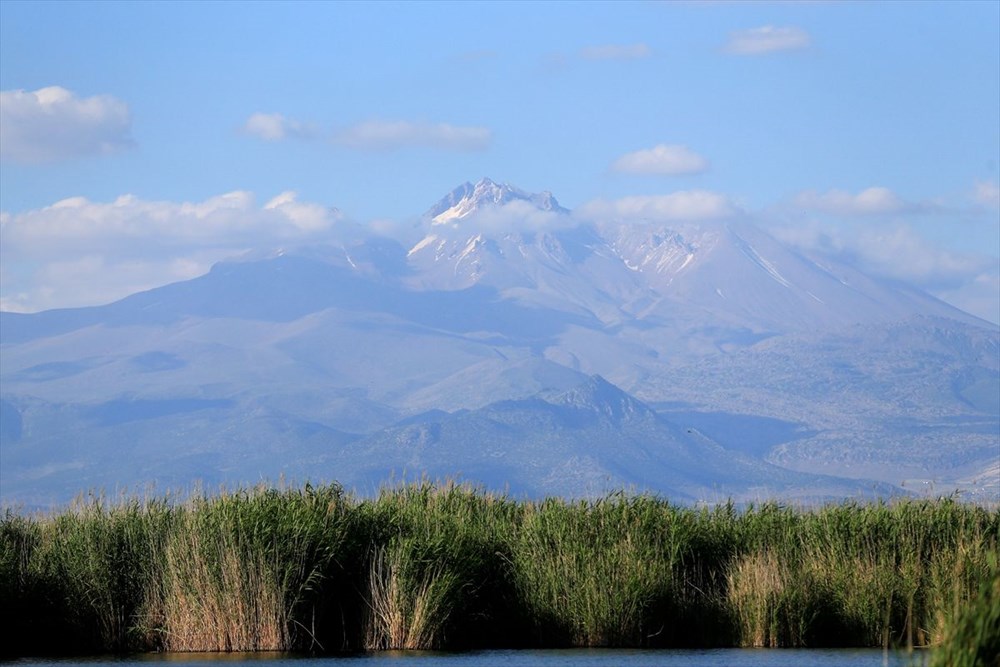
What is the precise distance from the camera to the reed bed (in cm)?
2948

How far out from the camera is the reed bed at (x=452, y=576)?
29484mm

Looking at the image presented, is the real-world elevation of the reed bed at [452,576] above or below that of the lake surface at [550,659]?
above

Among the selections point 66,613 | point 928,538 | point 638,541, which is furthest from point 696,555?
point 66,613

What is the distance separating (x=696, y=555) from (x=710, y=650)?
1997mm

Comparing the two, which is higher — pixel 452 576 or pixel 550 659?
pixel 452 576

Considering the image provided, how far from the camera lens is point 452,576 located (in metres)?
29.5

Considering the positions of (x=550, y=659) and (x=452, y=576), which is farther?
(x=452, y=576)

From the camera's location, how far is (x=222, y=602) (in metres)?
29.4

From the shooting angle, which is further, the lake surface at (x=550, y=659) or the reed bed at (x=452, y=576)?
the reed bed at (x=452, y=576)

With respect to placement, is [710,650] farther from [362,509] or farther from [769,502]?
[362,509]

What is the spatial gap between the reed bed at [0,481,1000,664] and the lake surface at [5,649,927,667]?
40 centimetres

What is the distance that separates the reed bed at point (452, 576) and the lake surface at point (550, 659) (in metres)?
0.40

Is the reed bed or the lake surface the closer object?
the lake surface

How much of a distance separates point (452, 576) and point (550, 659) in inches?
89.6
